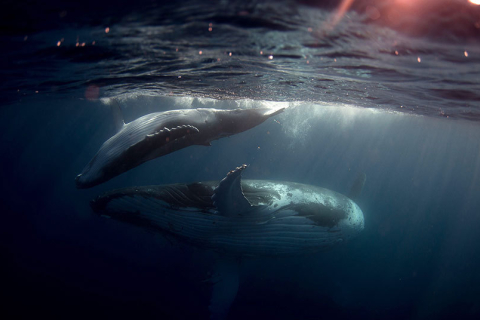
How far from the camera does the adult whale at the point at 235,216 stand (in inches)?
231

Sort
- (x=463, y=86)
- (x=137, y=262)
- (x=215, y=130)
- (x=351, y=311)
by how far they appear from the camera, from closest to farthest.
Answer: (x=215, y=130)
(x=463, y=86)
(x=351, y=311)
(x=137, y=262)

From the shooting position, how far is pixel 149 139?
420cm

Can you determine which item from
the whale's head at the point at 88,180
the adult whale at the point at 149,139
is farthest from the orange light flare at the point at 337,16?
the whale's head at the point at 88,180

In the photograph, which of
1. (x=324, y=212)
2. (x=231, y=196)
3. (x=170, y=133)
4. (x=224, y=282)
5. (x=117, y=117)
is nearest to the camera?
(x=170, y=133)

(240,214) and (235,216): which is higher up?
(240,214)

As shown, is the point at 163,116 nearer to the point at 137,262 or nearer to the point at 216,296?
the point at 216,296

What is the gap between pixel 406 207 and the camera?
32.7 meters

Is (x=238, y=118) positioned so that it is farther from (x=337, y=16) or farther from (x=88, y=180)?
(x=88, y=180)

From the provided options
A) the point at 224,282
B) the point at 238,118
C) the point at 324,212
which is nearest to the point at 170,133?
the point at 238,118

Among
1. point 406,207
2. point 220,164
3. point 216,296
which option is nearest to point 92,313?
point 216,296

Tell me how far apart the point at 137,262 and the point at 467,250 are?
39.0 metres

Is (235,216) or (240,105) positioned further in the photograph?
(240,105)

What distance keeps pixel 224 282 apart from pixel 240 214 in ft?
10.8

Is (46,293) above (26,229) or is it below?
above
